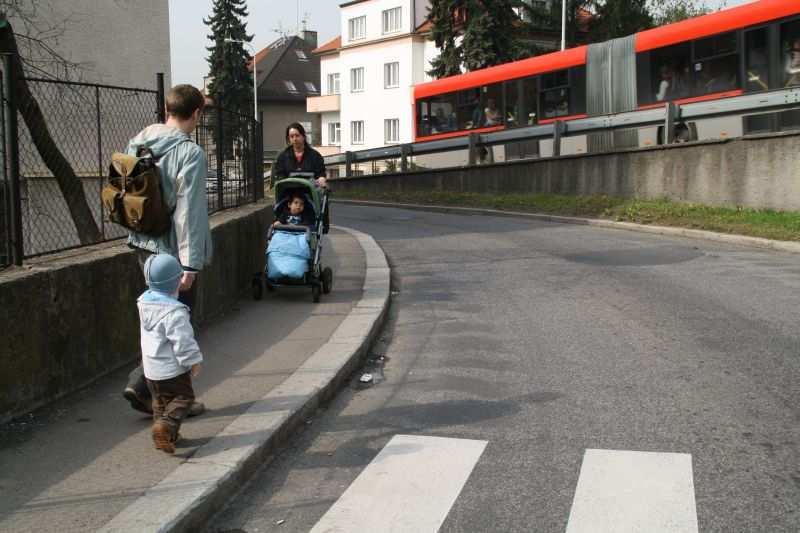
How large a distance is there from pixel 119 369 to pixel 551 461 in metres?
3.24

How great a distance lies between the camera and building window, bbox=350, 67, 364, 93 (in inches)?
2367

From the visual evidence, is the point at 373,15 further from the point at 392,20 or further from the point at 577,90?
the point at 577,90

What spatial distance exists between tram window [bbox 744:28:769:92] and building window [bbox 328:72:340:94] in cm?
4677

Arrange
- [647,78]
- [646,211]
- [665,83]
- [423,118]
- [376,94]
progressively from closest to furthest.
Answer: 1. [646,211]
2. [665,83]
3. [647,78]
4. [423,118]
5. [376,94]

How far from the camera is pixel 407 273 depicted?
1236 cm

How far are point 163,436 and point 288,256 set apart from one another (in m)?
4.78

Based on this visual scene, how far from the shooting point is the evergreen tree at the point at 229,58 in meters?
67.2

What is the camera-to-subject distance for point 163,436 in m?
4.65

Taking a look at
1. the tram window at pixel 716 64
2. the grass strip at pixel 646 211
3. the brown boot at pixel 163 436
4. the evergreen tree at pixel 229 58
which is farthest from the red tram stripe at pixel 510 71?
the evergreen tree at pixel 229 58

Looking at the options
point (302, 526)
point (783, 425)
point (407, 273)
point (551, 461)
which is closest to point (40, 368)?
point (302, 526)

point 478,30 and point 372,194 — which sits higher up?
point 478,30

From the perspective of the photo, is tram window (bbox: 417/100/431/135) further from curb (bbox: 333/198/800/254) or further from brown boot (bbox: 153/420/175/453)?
brown boot (bbox: 153/420/175/453)

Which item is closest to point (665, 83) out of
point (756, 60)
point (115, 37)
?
point (756, 60)

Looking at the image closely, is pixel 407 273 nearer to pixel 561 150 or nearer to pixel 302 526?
pixel 302 526
